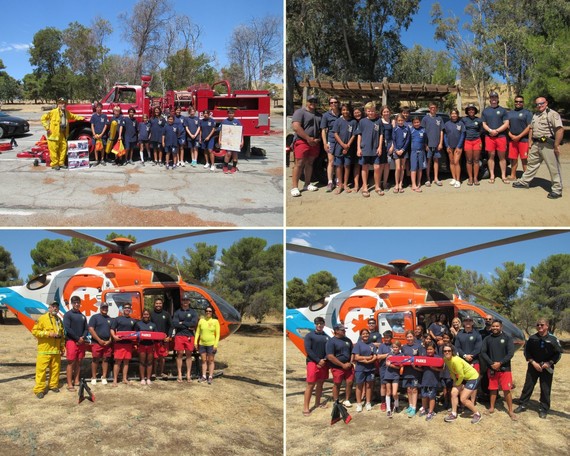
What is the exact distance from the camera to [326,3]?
27953mm

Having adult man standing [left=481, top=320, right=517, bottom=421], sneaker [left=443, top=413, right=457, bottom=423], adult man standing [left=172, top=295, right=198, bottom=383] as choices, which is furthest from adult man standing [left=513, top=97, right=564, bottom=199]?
adult man standing [left=172, top=295, right=198, bottom=383]

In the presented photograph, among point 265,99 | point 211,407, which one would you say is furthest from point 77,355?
point 265,99

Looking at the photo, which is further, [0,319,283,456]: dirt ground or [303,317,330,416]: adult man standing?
[303,317,330,416]: adult man standing

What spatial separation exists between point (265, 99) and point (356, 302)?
7.87 metres

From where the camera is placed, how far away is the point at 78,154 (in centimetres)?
1093

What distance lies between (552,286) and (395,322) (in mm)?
15171

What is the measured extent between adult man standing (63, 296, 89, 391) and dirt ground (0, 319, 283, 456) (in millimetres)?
357

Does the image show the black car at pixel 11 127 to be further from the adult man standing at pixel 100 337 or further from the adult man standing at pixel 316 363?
the adult man standing at pixel 316 363

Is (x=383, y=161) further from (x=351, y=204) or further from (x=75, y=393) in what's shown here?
(x=75, y=393)

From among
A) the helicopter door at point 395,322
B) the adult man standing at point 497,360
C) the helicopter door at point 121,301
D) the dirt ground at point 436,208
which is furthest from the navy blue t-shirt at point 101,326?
the adult man standing at point 497,360

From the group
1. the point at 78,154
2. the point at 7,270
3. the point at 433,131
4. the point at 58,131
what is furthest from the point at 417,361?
the point at 7,270

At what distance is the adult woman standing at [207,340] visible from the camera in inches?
308

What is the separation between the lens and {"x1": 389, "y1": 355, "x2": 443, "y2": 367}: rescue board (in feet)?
21.0

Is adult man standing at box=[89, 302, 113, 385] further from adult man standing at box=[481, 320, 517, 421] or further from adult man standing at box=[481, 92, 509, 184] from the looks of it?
adult man standing at box=[481, 92, 509, 184]
